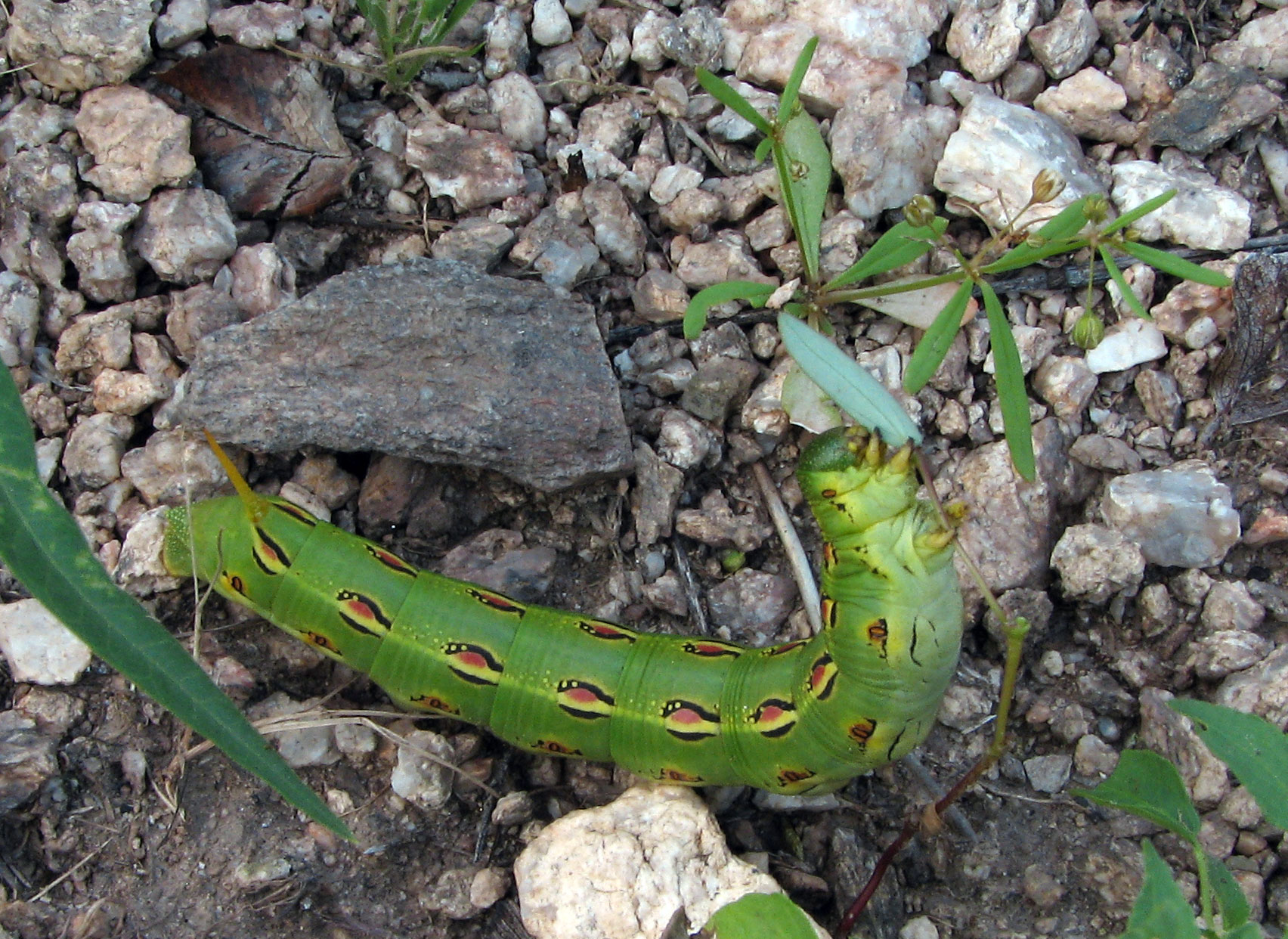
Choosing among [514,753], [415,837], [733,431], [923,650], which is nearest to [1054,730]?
[923,650]

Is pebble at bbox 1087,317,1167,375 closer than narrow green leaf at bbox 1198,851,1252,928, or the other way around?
A: narrow green leaf at bbox 1198,851,1252,928

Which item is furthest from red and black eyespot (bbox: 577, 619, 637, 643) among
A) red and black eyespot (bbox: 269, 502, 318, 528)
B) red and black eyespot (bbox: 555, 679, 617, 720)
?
red and black eyespot (bbox: 269, 502, 318, 528)

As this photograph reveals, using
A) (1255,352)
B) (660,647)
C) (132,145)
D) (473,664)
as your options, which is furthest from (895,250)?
(132,145)

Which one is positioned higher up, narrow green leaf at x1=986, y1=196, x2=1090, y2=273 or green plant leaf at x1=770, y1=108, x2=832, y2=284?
narrow green leaf at x1=986, y1=196, x2=1090, y2=273

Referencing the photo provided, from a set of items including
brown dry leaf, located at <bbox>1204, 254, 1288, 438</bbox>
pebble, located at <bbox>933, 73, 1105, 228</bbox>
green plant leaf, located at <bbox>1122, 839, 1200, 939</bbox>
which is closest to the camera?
green plant leaf, located at <bbox>1122, 839, 1200, 939</bbox>

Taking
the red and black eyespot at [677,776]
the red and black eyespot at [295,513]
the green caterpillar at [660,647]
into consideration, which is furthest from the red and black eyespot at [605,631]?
the red and black eyespot at [295,513]

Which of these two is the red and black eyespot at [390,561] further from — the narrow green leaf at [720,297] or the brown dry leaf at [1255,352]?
the brown dry leaf at [1255,352]

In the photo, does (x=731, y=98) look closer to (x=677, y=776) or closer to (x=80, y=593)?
(x=677, y=776)

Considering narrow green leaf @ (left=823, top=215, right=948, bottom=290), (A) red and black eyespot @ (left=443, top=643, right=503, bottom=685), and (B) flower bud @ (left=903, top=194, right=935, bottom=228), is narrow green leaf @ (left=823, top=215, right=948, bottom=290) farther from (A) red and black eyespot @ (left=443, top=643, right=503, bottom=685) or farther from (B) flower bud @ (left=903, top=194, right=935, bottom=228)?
(A) red and black eyespot @ (left=443, top=643, right=503, bottom=685)
